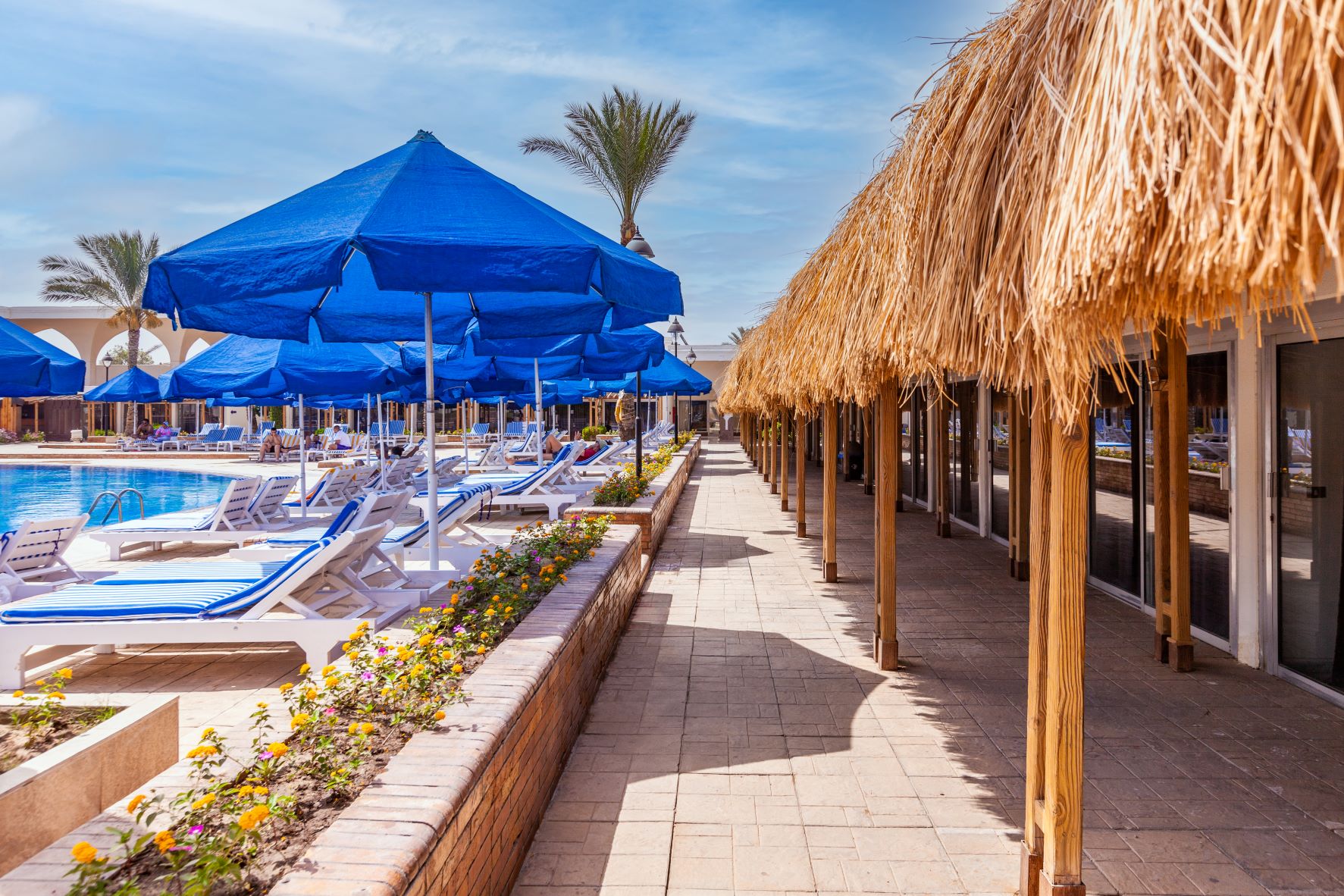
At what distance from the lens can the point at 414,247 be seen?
14.1 feet

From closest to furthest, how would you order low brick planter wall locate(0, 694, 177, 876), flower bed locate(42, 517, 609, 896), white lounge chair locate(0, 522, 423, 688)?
flower bed locate(42, 517, 609, 896) < low brick planter wall locate(0, 694, 177, 876) < white lounge chair locate(0, 522, 423, 688)

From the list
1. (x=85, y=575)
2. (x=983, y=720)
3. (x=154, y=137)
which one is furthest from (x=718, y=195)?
(x=983, y=720)

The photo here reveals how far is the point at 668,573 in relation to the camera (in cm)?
904

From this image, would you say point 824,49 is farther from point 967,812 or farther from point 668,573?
point 967,812

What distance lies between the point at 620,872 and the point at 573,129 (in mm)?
20761

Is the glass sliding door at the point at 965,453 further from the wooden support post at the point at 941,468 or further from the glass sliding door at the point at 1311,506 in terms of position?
the glass sliding door at the point at 1311,506

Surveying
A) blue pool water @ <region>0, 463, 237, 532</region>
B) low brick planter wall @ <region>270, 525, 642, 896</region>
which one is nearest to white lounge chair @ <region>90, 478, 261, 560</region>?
blue pool water @ <region>0, 463, 237, 532</region>

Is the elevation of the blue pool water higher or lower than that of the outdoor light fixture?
lower

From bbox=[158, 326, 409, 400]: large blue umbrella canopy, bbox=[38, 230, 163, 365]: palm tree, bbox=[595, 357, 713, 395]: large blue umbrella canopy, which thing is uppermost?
bbox=[38, 230, 163, 365]: palm tree

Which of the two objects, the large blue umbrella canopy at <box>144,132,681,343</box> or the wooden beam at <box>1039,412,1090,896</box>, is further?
the large blue umbrella canopy at <box>144,132,681,343</box>

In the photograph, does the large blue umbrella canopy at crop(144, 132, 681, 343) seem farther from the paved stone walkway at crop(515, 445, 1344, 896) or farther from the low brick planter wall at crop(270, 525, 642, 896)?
the paved stone walkway at crop(515, 445, 1344, 896)

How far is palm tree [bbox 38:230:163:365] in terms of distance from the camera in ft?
115

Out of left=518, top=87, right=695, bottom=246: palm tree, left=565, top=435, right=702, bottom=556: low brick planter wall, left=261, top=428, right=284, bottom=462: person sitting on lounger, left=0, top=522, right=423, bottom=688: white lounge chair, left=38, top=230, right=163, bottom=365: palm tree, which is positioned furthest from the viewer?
left=38, top=230, right=163, bottom=365: palm tree

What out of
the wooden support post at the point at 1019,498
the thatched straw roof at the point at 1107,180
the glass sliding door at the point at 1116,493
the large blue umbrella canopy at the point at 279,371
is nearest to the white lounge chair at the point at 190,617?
the thatched straw roof at the point at 1107,180
